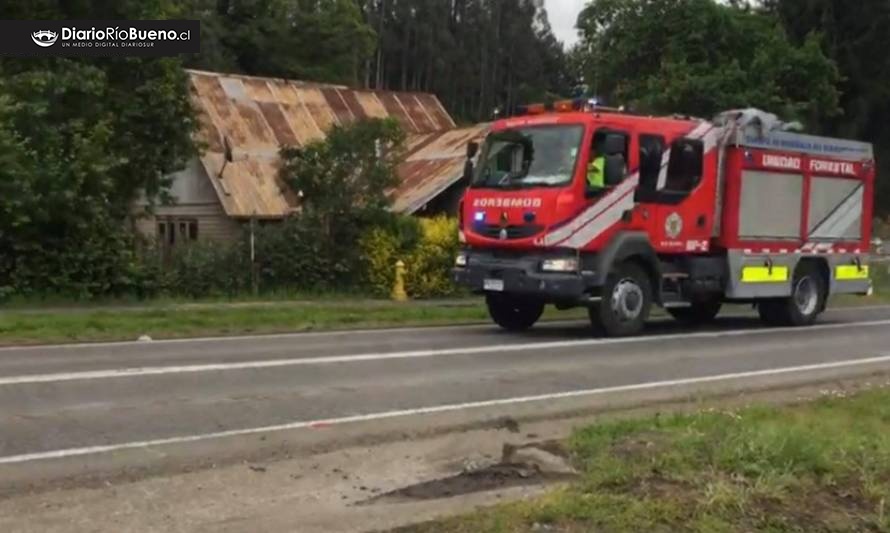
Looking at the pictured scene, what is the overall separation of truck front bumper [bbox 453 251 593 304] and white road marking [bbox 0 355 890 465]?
3183mm

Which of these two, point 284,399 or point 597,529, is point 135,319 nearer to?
point 284,399

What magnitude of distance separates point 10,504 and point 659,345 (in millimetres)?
10373

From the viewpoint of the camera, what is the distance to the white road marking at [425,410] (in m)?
7.79

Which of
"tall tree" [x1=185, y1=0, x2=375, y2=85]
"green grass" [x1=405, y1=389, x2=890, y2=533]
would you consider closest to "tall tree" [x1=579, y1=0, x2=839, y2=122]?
"tall tree" [x1=185, y1=0, x2=375, y2=85]

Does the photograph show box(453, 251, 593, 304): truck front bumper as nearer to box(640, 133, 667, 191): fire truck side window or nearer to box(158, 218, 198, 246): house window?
box(640, 133, 667, 191): fire truck side window

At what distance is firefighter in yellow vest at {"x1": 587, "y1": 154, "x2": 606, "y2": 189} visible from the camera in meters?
15.6

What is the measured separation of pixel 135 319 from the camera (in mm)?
17641

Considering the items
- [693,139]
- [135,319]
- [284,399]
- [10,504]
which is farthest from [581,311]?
[10,504]

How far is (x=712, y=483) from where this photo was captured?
632 cm

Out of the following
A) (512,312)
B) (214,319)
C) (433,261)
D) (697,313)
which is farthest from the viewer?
(433,261)

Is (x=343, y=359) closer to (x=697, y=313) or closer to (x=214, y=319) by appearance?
(x=214, y=319)

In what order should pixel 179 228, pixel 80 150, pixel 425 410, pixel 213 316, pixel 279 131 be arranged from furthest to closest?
pixel 279 131 < pixel 179 228 < pixel 80 150 < pixel 213 316 < pixel 425 410

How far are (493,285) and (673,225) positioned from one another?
290 centimetres

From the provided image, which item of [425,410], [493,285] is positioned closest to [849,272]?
[493,285]
